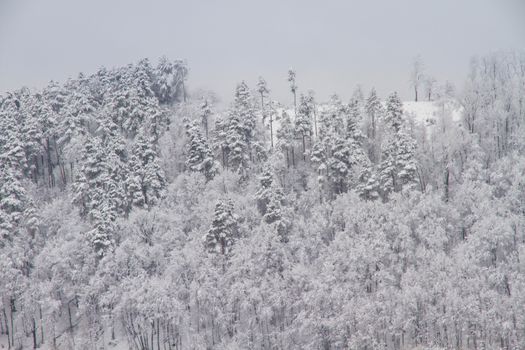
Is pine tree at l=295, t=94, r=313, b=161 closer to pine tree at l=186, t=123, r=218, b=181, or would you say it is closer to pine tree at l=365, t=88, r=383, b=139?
pine tree at l=365, t=88, r=383, b=139

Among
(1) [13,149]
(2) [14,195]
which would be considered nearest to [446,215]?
(2) [14,195]

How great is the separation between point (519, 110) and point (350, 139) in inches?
1129

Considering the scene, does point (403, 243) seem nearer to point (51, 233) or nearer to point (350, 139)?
point (350, 139)

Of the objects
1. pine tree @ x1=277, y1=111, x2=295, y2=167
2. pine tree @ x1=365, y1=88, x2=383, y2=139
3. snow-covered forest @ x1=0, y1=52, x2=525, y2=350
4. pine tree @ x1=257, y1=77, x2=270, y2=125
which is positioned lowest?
snow-covered forest @ x1=0, y1=52, x2=525, y2=350

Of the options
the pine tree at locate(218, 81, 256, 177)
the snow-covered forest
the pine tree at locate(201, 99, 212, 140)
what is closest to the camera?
the snow-covered forest

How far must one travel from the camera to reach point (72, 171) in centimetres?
9219

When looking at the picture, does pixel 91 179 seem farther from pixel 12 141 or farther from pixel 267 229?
pixel 267 229

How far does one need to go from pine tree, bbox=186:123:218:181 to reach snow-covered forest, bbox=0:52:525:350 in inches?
8.9

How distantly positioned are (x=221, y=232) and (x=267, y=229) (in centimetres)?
565

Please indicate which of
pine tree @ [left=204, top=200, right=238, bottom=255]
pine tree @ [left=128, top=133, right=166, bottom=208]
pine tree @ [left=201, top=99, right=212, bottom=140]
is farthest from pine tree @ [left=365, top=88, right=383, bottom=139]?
pine tree @ [left=128, top=133, right=166, bottom=208]

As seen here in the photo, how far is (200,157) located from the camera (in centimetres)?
8438

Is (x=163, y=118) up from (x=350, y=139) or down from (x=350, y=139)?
up

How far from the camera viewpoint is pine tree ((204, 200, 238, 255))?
220 feet

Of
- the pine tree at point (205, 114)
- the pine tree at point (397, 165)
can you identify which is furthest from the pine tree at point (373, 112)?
the pine tree at point (205, 114)
